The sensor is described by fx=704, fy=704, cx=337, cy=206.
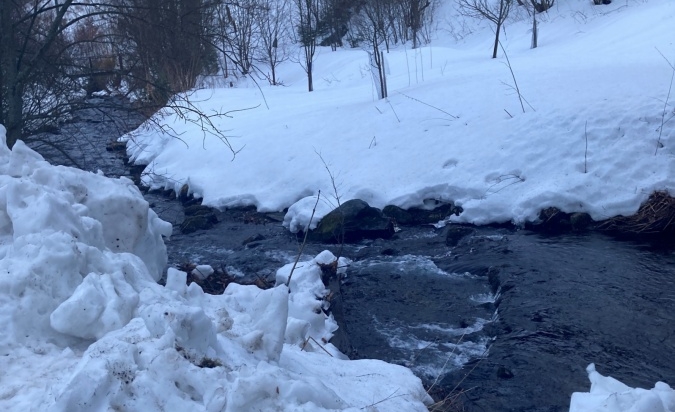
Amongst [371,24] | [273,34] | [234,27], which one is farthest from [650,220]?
[371,24]

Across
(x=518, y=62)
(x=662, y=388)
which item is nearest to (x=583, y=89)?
(x=518, y=62)

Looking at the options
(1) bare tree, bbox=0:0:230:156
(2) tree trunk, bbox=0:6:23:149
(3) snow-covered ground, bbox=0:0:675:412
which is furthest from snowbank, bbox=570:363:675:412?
(2) tree trunk, bbox=0:6:23:149

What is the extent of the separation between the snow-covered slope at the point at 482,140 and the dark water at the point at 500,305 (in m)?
0.95

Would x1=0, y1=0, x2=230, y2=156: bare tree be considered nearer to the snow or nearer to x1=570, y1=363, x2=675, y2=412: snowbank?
the snow

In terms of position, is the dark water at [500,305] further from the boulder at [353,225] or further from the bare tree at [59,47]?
the bare tree at [59,47]

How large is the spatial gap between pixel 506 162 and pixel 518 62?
4.33 m

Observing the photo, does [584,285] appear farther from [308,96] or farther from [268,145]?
[308,96]

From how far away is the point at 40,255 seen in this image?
12.2 ft

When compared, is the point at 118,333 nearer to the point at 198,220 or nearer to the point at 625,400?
the point at 625,400

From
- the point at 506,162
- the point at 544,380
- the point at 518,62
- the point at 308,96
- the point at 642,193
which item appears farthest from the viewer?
the point at 308,96

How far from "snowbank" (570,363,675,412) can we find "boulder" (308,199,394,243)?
5639 millimetres

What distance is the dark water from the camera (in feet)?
17.4

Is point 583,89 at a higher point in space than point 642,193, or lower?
higher

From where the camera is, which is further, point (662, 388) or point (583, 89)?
point (583, 89)
